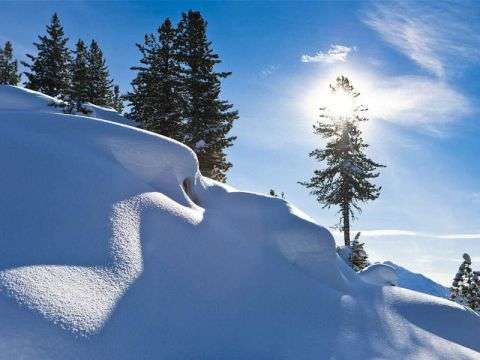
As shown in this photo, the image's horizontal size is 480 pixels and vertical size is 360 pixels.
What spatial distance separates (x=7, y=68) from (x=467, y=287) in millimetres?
57124

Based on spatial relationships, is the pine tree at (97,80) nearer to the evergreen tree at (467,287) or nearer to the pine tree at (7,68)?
the pine tree at (7,68)

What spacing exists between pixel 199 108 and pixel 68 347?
24.3 m

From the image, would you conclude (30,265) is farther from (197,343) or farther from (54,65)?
(54,65)

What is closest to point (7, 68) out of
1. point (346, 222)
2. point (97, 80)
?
point (97, 80)

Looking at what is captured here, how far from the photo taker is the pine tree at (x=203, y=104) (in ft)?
89.0

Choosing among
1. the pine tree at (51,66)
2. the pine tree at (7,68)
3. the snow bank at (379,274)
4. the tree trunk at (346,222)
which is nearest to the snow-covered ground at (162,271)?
the snow bank at (379,274)

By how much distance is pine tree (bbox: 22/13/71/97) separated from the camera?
135 feet

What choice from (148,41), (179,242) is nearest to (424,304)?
(179,242)

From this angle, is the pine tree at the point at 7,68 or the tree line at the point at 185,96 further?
the pine tree at the point at 7,68

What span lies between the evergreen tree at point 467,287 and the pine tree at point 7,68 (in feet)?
170

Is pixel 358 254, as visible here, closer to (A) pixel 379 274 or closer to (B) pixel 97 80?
(A) pixel 379 274

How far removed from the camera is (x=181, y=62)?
29.7m

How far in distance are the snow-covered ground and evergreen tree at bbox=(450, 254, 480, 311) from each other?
11448mm

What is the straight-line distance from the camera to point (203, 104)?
28375 millimetres
